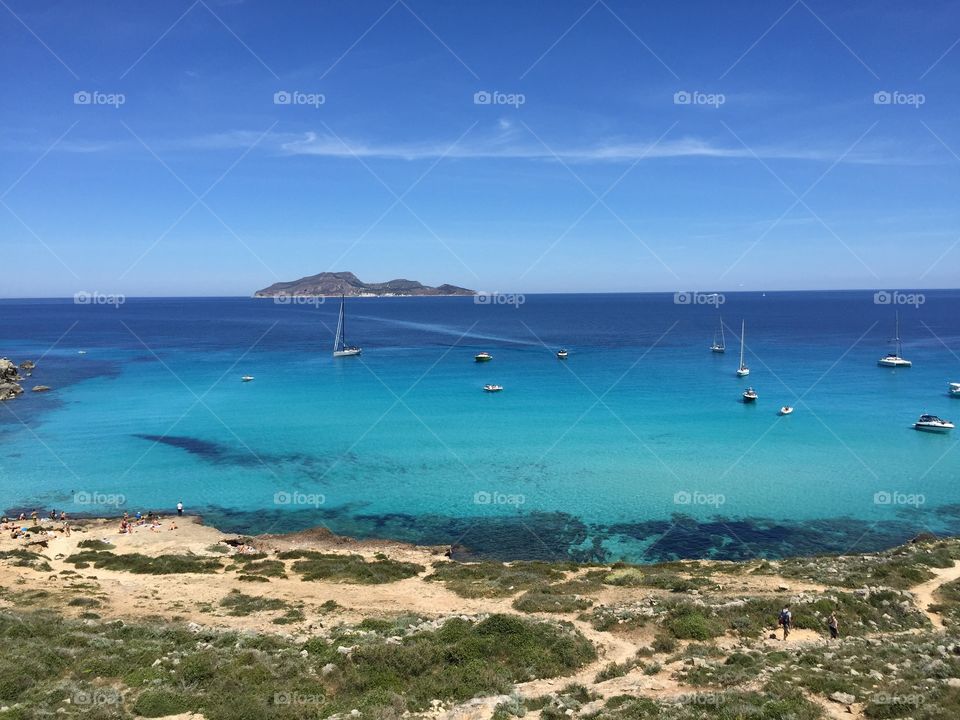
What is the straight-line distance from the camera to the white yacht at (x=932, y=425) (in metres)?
56.1

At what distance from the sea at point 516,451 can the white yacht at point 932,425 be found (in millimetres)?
869

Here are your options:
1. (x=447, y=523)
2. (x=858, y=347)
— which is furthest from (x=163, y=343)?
(x=858, y=347)

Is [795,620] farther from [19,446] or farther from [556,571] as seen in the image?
[19,446]

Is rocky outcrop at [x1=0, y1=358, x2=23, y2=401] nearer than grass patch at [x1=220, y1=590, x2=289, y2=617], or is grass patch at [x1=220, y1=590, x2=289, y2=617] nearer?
grass patch at [x1=220, y1=590, x2=289, y2=617]

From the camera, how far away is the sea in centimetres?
3653

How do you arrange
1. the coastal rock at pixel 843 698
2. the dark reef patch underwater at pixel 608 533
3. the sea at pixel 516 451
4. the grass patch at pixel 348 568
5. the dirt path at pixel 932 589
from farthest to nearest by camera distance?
the sea at pixel 516 451 → the dark reef patch underwater at pixel 608 533 → the grass patch at pixel 348 568 → the dirt path at pixel 932 589 → the coastal rock at pixel 843 698

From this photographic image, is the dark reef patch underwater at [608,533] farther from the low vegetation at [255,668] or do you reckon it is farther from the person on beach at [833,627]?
the low vegetation at [255,668]

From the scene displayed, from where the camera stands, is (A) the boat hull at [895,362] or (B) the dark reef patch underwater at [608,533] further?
(A) the boat hull at [895,362]

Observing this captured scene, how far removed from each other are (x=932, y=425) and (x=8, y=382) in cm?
10964

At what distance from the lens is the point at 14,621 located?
18.7 metres

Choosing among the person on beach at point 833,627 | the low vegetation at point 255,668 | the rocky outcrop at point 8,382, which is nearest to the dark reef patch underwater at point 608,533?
the person on beach at point 833,627

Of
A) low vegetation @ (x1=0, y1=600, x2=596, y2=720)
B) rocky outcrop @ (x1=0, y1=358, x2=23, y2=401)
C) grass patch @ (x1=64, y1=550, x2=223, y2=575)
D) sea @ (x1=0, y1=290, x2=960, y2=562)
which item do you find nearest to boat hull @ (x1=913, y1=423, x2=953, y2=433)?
sea @ (x1=0, y1=290, x2=960, y2=562)

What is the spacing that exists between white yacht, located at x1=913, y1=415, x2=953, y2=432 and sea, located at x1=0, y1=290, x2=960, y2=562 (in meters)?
0.87

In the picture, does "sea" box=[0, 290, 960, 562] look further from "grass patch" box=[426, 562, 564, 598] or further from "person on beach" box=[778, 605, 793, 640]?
"person on beach" box=[778, 605, 793, 640]
